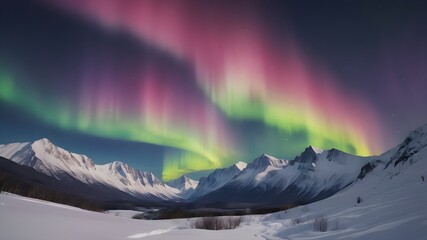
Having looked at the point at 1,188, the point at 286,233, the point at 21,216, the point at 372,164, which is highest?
the point at 372,164

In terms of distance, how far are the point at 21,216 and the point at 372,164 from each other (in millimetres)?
168774

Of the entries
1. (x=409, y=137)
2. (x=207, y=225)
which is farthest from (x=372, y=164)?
(x=207, y=225)

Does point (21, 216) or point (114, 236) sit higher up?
point (21, 216)

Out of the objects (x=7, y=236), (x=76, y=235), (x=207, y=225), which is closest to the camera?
(x=7, y=236)

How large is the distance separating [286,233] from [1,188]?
11705mm

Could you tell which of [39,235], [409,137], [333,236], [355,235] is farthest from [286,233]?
[409,137]

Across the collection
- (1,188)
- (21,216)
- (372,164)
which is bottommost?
(21,216)

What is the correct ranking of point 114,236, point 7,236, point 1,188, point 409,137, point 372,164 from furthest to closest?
point 372,164
point 409,137
point 1,188
point 114,236
point 7,236

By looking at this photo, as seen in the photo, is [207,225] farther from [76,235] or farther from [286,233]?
[76,235]

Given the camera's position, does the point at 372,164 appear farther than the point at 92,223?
Result: Yes

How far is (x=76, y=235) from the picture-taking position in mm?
6320

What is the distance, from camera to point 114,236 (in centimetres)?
731

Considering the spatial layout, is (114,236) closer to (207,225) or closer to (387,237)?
(387,237)

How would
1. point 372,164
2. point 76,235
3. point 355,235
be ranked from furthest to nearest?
point 372,164, point 355,235, point 76,235
